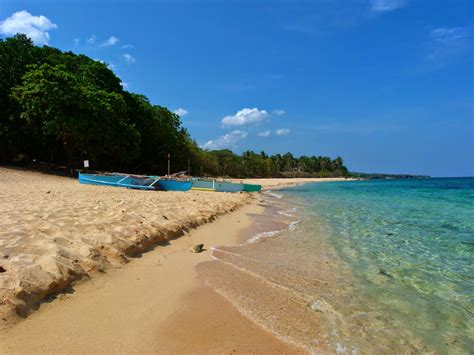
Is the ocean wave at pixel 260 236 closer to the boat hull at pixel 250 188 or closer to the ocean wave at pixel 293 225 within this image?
the ocean wave at pixel 293 225

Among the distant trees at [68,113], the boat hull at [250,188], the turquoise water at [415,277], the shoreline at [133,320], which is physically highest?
the distant trees at [68,113]

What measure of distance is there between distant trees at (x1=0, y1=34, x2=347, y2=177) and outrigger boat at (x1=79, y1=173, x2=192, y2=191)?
6.81m

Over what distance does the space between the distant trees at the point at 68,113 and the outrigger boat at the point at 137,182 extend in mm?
6805

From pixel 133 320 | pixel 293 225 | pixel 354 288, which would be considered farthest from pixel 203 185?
pixel 133 320

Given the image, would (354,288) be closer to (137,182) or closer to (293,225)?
(293,225)

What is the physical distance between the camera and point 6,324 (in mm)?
3162

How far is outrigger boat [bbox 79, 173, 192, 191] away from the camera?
21.3 metres

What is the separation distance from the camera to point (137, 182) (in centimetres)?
2150

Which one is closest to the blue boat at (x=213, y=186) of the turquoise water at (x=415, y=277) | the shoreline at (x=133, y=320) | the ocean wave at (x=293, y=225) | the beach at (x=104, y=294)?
the ocean wave at (x=293, y=225)

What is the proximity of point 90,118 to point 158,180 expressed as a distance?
34.4 feet

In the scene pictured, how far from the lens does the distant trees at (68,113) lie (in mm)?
26266

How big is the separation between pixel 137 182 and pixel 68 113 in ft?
34.1

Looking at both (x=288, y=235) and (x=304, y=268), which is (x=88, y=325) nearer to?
(x=304, y=268)

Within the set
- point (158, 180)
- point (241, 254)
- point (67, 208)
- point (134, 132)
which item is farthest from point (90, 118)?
point (241, 254)
